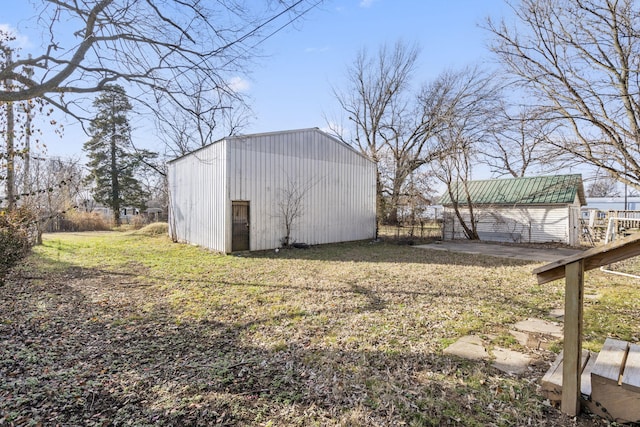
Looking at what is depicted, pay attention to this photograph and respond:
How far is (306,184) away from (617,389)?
1057cm

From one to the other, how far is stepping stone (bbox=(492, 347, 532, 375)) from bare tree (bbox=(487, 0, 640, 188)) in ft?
20.8

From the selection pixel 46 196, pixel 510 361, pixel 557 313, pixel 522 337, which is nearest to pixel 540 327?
pixel 522 337

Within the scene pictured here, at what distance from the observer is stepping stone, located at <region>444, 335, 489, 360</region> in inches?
120

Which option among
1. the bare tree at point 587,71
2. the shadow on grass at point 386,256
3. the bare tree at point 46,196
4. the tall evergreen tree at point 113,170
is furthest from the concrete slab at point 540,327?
the tall evergreen tree at point 113,170

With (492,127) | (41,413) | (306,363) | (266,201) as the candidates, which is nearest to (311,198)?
(266,201)

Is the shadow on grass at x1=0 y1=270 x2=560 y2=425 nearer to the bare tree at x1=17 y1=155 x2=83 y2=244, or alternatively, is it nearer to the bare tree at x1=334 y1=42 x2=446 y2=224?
the bare tree at x1=17 y1=155 x2=83 y2=244

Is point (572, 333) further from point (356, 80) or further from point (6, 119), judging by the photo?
point (356, 80)

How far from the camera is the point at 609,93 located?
6.84 m

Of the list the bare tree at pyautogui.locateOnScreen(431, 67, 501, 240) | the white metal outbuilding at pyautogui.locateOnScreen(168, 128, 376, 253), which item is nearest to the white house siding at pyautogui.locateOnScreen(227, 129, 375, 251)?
the white metal outbuilding at pyautogui.locateOnScreen(168, 128, 376, 253)

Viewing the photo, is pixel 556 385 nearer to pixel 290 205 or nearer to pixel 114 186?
pixel 290 205

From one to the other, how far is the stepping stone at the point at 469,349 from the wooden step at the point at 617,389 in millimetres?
980

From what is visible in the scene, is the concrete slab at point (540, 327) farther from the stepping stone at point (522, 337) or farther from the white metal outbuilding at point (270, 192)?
the white metal outbuilding at point (270, 192)

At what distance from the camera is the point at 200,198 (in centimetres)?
1149

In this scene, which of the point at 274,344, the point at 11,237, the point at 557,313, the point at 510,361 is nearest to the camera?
the point at 510,361
